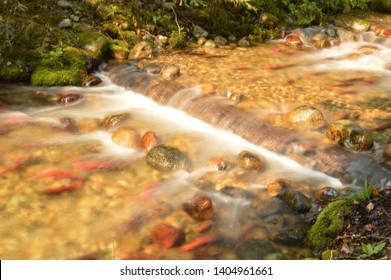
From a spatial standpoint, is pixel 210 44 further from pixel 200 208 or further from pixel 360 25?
pixel 200 208

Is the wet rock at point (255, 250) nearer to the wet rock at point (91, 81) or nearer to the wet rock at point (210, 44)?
the wet rock at point (91, 81)

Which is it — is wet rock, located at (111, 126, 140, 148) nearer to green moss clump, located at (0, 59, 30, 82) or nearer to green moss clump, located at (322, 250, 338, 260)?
green moss clump, located at (0, 59, 30, 82)

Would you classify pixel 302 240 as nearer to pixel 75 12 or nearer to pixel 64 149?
pixel 64 149

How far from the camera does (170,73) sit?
7230 millimetres

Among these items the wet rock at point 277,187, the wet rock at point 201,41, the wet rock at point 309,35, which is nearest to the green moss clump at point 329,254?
the wet rock at point 277,187

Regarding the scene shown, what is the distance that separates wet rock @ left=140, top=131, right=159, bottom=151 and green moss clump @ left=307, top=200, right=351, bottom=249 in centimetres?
243

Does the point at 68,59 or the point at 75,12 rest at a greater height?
the point at 75,12

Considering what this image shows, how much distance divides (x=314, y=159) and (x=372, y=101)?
84.3 inches

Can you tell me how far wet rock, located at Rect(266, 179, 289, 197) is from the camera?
4328 millimetres

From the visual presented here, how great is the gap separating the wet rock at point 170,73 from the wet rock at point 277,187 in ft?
11.4

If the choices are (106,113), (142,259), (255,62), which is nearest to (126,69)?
(106,113)

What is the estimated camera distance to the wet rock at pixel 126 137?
5.29m

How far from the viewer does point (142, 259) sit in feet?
11.5

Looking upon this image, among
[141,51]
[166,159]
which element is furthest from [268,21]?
[166,159]
